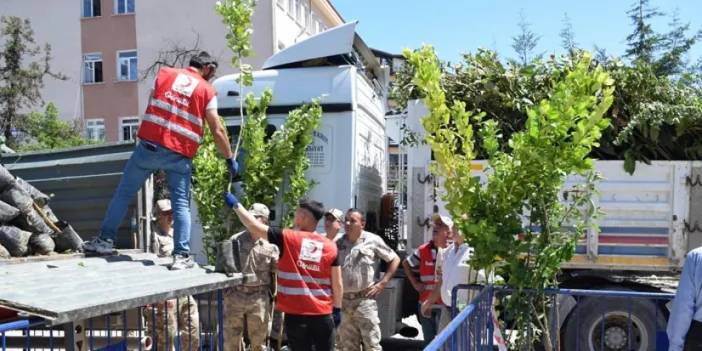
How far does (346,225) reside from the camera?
5.88m

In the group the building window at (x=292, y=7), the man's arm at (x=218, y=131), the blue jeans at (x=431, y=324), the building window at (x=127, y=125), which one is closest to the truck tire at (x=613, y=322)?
the blue jeans at (x=431, y=324)

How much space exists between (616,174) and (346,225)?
7.92 ft

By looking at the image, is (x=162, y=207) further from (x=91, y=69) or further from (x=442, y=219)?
(x=91, y=69)

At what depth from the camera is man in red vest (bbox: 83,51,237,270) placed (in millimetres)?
4219

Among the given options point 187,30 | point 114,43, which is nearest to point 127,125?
point 114,43

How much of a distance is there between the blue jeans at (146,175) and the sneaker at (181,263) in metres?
0.22

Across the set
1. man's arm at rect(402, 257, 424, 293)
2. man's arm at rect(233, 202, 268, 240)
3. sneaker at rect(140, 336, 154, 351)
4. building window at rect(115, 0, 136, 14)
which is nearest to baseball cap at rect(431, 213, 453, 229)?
man's arm at rect(402, 257, 424, 293)

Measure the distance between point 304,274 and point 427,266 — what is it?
1.63 metres

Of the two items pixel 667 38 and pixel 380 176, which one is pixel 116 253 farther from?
pixel 667 38

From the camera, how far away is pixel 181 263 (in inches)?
152

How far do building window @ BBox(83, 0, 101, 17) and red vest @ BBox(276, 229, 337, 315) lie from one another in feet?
71.1

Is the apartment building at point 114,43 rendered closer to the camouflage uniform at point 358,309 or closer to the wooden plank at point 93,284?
the camouflage uniform at point 358,309

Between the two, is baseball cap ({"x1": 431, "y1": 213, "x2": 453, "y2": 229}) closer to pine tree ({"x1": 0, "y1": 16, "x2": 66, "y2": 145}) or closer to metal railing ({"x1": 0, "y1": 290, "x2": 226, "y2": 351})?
metal railing ({"x1": 0, "y1": 290, "x2": 226, "y2": 351})

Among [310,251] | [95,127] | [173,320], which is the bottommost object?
[173,320]
